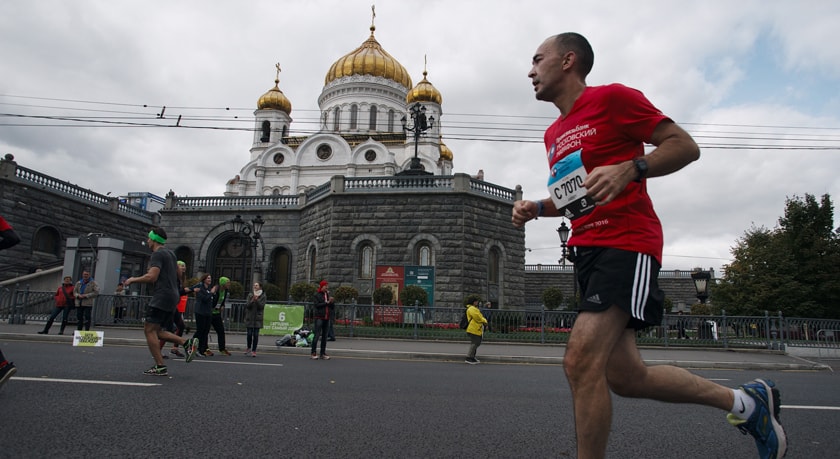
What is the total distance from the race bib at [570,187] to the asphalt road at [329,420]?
1472mm

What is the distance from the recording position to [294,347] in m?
11.9

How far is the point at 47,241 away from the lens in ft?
82.5

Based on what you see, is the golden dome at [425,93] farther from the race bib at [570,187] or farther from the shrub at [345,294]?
the race bib at [570,187]

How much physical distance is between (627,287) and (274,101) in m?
51.4

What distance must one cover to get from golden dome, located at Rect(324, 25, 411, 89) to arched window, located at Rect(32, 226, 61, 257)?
31520 millimetres

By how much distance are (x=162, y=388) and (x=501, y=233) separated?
68.4ft

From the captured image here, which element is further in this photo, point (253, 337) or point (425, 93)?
point (425, 93)

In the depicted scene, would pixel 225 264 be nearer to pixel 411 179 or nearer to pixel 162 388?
pixel 411 179

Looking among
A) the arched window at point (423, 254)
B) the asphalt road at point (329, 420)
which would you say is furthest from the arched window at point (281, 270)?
the asphalt road at point (329, 420)

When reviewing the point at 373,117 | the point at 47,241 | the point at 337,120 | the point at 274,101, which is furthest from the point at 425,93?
the point at 47,241

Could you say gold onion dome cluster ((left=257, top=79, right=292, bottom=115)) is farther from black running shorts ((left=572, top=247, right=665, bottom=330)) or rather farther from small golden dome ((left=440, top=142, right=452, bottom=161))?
black running shorts ((left=572, top=247, right=665, bottom=330))

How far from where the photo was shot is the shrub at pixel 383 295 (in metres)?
21.2

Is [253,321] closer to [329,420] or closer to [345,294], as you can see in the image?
[329,420]

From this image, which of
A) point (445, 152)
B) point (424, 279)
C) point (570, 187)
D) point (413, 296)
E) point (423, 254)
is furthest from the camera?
point (445, 152)
